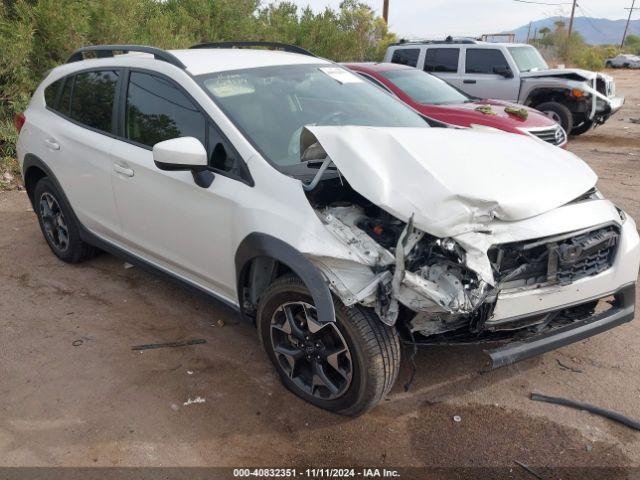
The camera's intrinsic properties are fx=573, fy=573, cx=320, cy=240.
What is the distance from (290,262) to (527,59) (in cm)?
1037

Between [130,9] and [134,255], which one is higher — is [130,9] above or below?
above

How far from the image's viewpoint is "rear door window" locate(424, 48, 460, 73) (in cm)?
1120

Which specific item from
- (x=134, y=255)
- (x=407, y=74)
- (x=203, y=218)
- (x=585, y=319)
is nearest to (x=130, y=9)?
(x=407, y=74)

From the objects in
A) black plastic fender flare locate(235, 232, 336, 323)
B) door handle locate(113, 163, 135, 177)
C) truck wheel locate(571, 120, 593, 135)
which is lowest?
truck wheel locate(571, 120, 593, 135)

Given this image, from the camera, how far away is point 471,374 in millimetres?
3361

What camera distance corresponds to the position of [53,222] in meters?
4.91

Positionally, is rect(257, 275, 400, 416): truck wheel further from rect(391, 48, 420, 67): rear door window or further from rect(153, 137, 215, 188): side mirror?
rect(391, 48, 420, 67): rear door window

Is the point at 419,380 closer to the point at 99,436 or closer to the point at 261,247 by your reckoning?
the point at 261,247

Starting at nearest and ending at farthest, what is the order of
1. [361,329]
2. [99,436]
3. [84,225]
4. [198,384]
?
[361,329], [99,436], [198,384], [84,225]

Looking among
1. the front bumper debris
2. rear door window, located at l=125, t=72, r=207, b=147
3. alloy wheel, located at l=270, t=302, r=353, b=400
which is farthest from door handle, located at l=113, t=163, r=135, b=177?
the front bumper debris

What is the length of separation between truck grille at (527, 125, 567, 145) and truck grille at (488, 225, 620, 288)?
16.7ft

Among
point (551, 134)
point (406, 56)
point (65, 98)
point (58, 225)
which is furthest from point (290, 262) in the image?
point (406, 56)

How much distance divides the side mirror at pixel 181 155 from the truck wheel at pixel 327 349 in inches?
29.8

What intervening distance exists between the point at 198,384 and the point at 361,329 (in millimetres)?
1165
